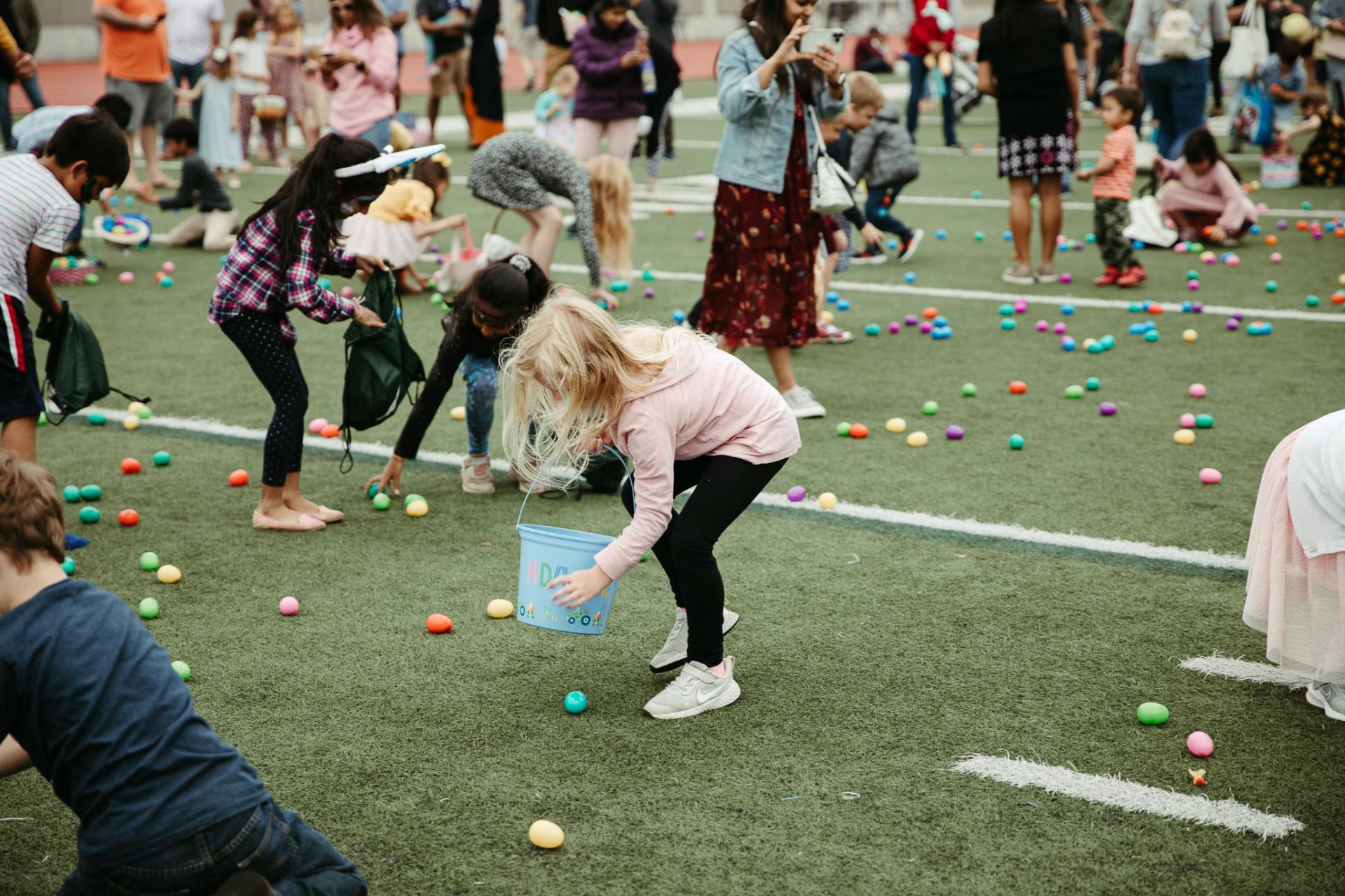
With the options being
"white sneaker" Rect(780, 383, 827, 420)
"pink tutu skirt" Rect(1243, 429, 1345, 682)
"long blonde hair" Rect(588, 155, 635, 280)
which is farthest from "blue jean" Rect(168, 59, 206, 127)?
"pink tutu skirt" Rect(1243, 429, 1345, 682)

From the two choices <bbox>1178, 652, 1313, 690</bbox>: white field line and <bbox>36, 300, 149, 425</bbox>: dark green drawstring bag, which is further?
<bbox>36, 300, 149, 425</bbox>: dark green drawstring bag

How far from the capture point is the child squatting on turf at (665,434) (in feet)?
11.8

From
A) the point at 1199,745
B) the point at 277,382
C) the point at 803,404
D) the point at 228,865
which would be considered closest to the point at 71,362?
the point at 277,382

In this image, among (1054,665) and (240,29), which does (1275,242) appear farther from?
(240,29)

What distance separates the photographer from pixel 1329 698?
3.82 metres

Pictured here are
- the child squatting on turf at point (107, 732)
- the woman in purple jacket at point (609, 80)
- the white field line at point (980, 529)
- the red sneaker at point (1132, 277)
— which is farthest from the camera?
the woman in purple jacket at point (609, 80)

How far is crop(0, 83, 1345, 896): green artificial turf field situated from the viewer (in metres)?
3.17

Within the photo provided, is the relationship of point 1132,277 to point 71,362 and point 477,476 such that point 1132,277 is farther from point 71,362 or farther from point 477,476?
point 71,362

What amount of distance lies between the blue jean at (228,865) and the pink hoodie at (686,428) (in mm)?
1128

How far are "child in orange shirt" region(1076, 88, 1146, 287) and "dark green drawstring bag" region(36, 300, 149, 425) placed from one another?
730 centimetres

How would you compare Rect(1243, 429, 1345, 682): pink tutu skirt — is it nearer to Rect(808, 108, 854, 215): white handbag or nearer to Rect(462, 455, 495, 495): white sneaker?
Rect(462, 455, 495, 495): white sneaker

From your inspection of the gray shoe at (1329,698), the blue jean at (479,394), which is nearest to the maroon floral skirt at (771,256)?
the blue jean at (479,394)

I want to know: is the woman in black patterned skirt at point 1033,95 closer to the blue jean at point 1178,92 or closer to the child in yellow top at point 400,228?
the blue jean at point 1178,92

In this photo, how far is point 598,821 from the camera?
330cm
